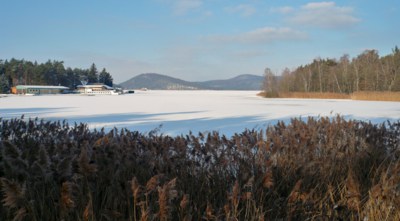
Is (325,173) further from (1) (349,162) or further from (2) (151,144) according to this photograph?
(2) (151,144)

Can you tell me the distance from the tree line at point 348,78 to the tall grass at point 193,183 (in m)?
48.4

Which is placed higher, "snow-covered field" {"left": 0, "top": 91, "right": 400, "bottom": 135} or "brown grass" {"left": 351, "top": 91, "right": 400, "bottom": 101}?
"brown grass" {"left": 351, "top": 91, "right": 400, "bottom": 101}

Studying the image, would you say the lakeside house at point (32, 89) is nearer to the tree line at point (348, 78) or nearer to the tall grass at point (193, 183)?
the tree line at point (348, 78)

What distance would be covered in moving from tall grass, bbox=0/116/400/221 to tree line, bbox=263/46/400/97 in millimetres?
48386

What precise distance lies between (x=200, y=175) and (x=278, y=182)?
65 centimetres

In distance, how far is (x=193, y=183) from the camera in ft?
8.38

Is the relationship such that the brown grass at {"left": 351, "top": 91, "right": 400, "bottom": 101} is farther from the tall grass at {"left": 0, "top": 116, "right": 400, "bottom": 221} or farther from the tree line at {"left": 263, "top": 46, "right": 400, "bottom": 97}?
the tall grass at {"left": 0, "top": 116, "right": 400, "bottom": 221}

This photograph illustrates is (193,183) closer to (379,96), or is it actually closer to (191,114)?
(191,114)

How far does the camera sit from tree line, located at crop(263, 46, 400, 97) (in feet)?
190

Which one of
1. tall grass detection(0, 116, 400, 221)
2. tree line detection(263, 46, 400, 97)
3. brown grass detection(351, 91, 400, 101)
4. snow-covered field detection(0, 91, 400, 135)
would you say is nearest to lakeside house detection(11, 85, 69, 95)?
tree line detection(263, 46, 400, 97)

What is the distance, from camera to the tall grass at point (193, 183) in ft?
5.90

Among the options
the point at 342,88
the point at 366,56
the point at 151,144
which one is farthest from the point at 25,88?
the point at 151,144

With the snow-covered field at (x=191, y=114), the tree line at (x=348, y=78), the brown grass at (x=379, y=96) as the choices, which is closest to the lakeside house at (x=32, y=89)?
the tree line at (x=348, y=78)

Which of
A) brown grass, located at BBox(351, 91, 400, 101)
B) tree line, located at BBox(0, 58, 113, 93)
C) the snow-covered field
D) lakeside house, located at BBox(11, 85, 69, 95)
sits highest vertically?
tree line, located at BBox(0, 58, 113, 93)
